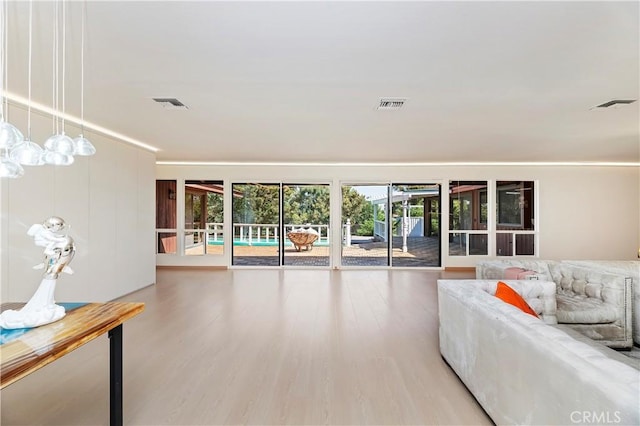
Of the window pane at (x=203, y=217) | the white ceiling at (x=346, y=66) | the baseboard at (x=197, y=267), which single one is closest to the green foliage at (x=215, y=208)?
the window pane at (x=203, y=217)

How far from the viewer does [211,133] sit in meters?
4.81

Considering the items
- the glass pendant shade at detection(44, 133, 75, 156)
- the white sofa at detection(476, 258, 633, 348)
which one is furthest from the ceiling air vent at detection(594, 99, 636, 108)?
the glass pendant shade at detection(44, 133, 75, 156)

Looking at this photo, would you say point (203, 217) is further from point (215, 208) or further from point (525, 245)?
point (525, 245)

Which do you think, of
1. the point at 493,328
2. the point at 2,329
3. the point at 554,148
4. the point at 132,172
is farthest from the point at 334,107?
the point at 554,148

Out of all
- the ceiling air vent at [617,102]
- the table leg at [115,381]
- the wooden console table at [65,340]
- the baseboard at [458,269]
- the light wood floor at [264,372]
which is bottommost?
the light wood floor at [264,372]

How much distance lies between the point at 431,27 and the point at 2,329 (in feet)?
9.09

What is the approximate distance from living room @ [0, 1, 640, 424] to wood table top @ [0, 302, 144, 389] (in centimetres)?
77

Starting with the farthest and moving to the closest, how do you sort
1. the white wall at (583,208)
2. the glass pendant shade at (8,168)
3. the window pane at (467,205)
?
the window pane at (467,205) → the white wall at (583,208) → the glass pendant shade at (8,168)

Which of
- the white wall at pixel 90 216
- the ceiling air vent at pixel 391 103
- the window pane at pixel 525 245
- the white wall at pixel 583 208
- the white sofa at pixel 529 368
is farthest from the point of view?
the window pane at pixel 525 245

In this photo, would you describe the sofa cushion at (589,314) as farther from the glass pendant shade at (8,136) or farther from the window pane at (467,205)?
the window pane at (467,205)

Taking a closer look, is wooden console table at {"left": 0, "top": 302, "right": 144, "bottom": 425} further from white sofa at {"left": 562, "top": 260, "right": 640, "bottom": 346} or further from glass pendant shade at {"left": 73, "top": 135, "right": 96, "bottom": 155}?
white sofa at {"left": 562, "top": 260, "right": 640, "bottom": 346}

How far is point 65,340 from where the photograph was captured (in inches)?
59.9

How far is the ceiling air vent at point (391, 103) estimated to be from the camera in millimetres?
3307

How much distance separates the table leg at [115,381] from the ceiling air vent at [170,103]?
2267 mm
